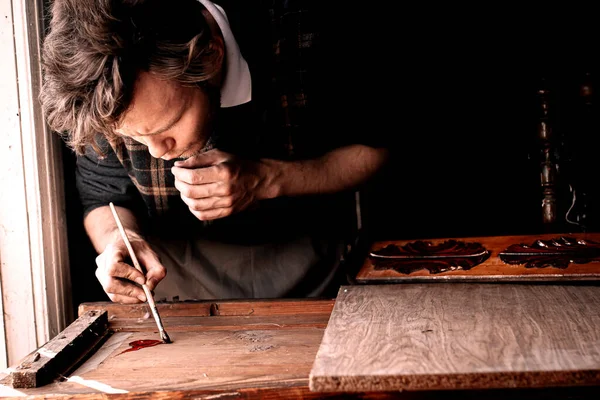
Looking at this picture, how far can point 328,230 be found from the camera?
2.83 metres

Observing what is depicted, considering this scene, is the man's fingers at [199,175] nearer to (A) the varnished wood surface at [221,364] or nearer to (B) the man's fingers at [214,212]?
(B) the man's fingers at [214,212]

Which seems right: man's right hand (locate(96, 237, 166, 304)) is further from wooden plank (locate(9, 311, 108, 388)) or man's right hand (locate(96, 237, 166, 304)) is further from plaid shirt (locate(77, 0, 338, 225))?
plaid shirt (locate(77, 0, 338, 225))

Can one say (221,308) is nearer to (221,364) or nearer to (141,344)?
(141,344)

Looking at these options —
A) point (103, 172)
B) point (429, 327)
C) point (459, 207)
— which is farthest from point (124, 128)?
point (459, 207)

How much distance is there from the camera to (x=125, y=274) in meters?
1.90

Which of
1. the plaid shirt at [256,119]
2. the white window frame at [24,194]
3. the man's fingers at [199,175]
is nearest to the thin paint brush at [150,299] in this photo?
the man's fingers at [199,175]

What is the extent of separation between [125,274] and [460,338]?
40.4 inches

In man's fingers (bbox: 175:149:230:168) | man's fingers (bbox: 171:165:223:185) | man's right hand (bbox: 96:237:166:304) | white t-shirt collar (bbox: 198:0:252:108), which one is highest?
white t-shirt collar (bbox: 198:0:252:108)

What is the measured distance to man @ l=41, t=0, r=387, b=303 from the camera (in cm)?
180

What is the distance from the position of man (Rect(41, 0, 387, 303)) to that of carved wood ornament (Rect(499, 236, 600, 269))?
0.62 meters

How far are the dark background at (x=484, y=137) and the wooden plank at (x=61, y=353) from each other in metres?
1.80

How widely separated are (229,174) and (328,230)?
88 cm

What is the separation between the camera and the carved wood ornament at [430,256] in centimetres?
213

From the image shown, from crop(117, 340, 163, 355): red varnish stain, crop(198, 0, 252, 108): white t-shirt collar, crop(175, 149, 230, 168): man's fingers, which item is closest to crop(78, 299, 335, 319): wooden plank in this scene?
crop(117, 340, 163, 355): red varnish stain
